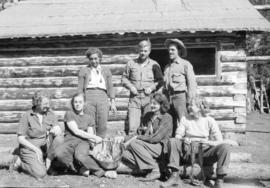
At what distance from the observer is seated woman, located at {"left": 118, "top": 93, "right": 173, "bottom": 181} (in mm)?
5250

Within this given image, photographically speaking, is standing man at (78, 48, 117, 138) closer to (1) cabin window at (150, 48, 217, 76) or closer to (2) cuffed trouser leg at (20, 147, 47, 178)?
(2) cuffed trouser leg at (20, 147, 47, 178)

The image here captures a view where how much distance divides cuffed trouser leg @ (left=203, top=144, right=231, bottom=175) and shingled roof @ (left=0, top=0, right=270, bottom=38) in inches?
133

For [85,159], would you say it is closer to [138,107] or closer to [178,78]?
[138,107]

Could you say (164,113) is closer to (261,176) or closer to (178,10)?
(261,176)

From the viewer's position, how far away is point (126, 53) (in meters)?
8.52

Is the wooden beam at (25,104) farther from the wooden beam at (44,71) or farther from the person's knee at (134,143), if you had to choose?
the person's knee at (134,143)

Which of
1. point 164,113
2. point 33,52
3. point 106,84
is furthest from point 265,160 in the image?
point 33,52

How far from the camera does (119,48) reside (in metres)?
8.53

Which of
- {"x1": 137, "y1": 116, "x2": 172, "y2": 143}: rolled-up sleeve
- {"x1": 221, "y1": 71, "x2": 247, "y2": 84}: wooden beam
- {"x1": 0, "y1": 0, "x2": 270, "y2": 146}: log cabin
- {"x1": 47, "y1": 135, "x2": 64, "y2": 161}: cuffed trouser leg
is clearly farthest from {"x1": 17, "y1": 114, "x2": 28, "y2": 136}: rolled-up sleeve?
{"x1": 221, "y1": 71, "x2": 247, "y2": 84}: wooden beam

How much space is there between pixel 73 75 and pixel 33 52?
3.75 ft

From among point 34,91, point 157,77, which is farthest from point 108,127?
point 157,77

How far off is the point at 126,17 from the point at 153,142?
4349 millimetres

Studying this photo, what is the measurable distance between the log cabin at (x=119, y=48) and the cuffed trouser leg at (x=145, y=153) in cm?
318

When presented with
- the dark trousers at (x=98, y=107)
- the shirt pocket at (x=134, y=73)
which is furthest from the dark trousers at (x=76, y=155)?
the shirt pocket at (x=134, y=73)
